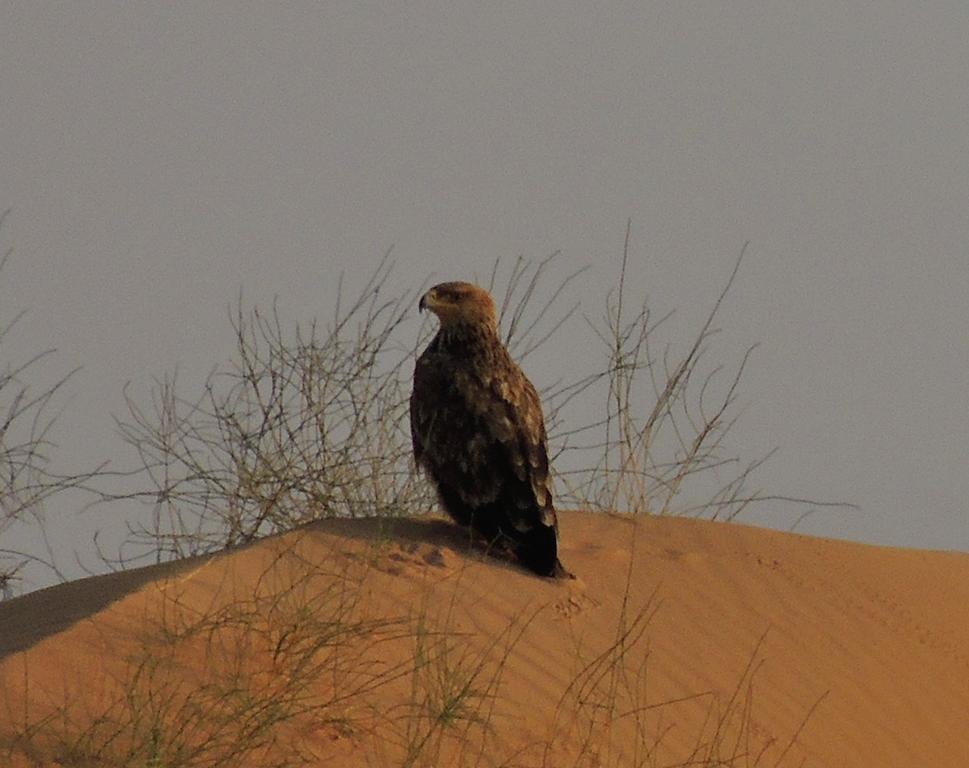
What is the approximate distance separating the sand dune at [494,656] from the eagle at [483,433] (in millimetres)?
187

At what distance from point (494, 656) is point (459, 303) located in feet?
5.56

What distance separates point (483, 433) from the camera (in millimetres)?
7551

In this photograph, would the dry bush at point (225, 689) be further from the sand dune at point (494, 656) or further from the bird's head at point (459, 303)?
the bird's head at point (459, 303)

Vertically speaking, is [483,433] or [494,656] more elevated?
[483,433]

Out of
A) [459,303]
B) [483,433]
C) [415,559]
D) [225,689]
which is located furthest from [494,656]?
[459,303]

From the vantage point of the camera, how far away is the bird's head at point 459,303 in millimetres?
7656

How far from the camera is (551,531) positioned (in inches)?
297

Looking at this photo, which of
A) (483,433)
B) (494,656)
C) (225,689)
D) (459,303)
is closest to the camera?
(225,689)

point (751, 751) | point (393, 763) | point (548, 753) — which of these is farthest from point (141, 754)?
point (751, 751)

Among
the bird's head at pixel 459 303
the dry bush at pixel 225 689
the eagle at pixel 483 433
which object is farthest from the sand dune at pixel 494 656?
the bird's head at pixel 459 303

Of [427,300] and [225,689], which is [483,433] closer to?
[427,300]

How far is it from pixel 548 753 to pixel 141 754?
1493mm

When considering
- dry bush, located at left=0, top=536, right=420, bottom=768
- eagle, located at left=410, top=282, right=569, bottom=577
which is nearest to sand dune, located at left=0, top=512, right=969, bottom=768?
dry bush, located at left=0, top=536, right=420, bottom=768

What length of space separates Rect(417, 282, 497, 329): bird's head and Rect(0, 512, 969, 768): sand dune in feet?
3.27
